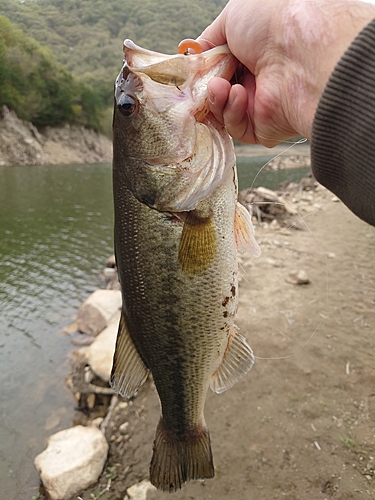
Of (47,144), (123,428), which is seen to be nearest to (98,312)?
(123,428)

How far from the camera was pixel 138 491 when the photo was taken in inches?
147

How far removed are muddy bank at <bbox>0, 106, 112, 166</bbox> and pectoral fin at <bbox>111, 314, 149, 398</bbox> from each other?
135ft

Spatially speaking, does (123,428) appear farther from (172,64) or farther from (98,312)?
(172,64)

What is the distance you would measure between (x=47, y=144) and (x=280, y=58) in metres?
51.3

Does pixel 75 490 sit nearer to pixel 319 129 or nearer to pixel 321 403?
pixel 321 403

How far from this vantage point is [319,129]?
1426 millimetres

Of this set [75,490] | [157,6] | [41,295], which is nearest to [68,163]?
[41,295]

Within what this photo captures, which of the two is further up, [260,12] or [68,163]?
[260,12]

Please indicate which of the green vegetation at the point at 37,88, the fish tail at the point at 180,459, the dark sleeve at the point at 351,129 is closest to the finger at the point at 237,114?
the dark sleeve at the point at 351,129

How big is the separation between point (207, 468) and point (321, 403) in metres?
2.50

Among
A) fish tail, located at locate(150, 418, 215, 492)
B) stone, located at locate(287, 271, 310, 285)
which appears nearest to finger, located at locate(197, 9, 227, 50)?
fish tail, located at locate(150, 418, 215, 492)

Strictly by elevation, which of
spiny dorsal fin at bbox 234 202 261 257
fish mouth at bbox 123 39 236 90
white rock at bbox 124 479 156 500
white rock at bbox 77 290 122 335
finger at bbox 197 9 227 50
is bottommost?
white rock at bbox 77 290 122 335

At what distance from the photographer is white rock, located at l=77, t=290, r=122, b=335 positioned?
25.6ft

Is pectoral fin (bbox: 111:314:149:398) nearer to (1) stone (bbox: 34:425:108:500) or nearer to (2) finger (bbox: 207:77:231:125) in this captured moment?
(2) finger (bbox: 207:77:231:125)
